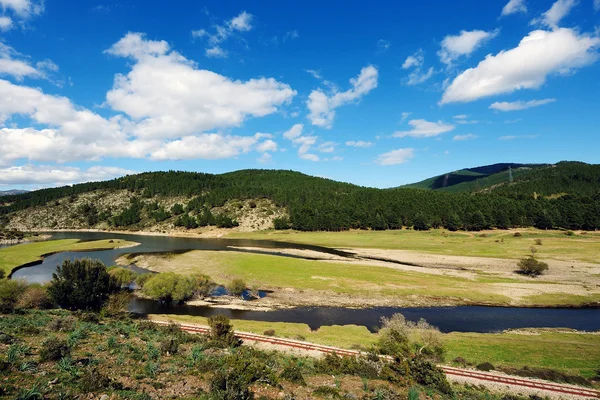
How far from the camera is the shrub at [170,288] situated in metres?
59.3

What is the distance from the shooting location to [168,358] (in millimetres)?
25656

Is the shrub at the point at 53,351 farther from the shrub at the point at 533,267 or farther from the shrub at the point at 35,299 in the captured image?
the shrub at the point at 533,267

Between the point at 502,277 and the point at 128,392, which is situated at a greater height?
the point at 128,392

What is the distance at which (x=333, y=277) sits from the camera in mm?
74812

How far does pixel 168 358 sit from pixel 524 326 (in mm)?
54568

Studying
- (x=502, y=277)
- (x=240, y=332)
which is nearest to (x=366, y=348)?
(x=240, y=332)

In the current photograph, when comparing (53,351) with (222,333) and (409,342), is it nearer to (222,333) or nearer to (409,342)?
(222,333)

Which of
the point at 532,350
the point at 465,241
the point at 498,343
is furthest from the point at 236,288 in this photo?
the point at 465,241

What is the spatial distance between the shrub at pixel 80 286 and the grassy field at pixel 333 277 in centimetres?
2764

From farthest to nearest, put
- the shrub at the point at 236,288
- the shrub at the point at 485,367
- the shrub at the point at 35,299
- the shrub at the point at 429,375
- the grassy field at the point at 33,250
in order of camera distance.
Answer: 1. the grassy field at the point at 33,250
2. the shrub at the point at 236,288
3. the shrub at the point at 35,299
4. the shrub at the point at 485,367
5. the shrub at the point at 429,375

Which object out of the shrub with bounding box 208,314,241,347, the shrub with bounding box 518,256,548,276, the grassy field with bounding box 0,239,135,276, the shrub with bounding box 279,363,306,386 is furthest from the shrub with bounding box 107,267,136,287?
the shrub with bounding box 518,256,548,276

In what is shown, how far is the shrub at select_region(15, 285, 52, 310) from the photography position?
1844 inches

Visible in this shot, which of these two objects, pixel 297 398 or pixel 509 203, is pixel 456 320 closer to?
pixel 297 398

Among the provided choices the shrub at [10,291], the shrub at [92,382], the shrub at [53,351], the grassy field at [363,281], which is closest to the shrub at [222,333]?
the shrub at [53,351]
